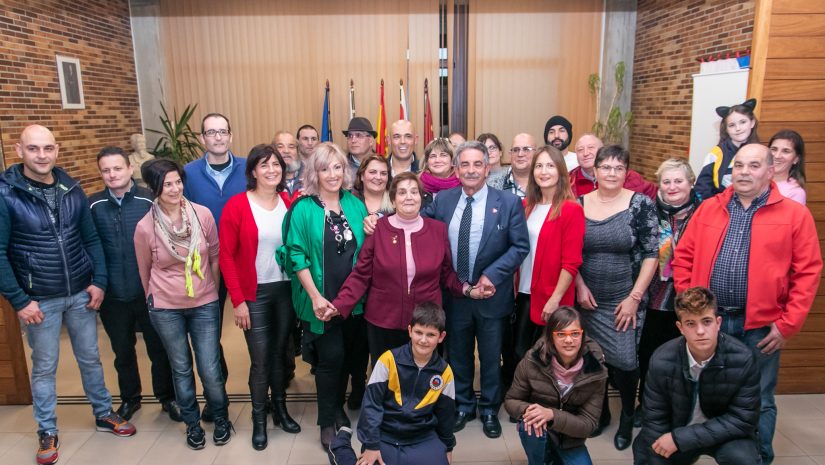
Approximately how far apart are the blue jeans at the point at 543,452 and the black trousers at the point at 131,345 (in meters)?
2.15

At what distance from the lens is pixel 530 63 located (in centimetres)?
726

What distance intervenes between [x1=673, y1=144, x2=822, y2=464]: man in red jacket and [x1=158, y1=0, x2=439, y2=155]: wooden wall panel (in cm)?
523

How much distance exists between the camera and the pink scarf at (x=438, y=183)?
341 centimetres

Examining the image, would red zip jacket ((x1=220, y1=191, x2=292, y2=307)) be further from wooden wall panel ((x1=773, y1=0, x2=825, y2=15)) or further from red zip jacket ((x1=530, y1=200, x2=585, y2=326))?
Result: wooden wall panel ((x1=773, y1=0, x2=825, y2=15))

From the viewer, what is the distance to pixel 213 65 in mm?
7176

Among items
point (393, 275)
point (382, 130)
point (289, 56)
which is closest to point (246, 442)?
point (393, 275)

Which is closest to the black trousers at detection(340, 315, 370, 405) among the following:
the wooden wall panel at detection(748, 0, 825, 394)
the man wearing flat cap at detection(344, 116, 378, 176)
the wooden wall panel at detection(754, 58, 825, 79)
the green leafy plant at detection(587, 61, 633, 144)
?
the man wearing flat cap at detection(344, 116, 378, 176)

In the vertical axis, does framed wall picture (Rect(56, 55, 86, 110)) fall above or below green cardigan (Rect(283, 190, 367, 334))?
above

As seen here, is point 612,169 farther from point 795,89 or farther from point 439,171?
point 795,89

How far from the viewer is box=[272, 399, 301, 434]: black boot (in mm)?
3199

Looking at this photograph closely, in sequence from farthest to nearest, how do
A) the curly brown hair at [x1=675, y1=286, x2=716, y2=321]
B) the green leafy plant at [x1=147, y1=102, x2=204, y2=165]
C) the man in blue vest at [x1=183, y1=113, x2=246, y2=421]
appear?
the green leafy plant at [x1=147, y1=102, x2=204, y2=165] → the man in blue vest at [x1=183, y1=113, x2=246, y2=421] → the curly brown hair at [x1=675, y1=286, x2=716, y2=321]

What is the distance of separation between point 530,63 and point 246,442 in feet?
19.3

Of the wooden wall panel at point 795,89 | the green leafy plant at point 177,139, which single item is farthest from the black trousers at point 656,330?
the green leafy plant at point 177,139

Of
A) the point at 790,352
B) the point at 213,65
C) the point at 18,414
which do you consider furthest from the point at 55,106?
the point at 790,352
